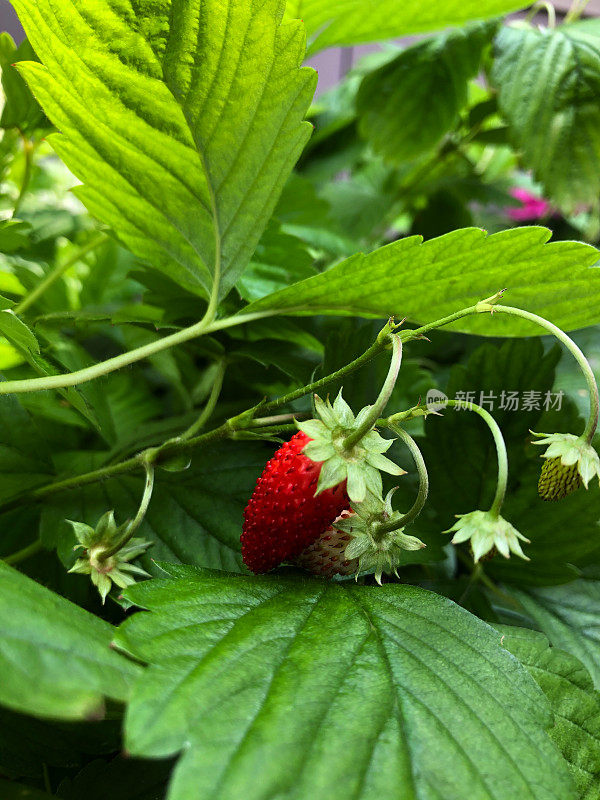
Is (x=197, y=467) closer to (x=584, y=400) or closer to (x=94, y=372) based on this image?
(x=94, y=372)

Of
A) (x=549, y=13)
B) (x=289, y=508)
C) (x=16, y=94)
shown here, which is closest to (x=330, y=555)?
(x=289, y=508)

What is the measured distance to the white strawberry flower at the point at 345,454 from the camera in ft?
0.88

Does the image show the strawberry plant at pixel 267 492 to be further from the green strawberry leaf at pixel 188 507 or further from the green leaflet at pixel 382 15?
the green leaflet at pixel 382 15

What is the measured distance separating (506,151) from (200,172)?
0.87 metres

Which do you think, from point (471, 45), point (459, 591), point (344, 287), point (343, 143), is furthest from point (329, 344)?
point (343, 143)

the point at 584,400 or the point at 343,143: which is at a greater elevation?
the point at 343,143

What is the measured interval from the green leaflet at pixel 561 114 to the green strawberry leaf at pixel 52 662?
1.80 feet

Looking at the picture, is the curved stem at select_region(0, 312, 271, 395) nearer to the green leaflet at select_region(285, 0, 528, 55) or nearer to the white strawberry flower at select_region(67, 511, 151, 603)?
the white strawberry flower at select_region(67, 511, 151, 603)

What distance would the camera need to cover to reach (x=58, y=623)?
0.21 m

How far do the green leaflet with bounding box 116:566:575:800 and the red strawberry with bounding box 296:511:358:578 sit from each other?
0.02 m

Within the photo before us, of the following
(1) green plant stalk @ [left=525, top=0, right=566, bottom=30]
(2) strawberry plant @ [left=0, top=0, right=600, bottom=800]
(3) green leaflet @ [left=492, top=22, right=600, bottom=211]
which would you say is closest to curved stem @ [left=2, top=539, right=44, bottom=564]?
(2) strawberry plant @ [left=0, top=0, right=600, bottom=800]

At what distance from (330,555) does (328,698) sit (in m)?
0.09

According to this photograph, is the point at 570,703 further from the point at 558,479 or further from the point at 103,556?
the point at 103,556

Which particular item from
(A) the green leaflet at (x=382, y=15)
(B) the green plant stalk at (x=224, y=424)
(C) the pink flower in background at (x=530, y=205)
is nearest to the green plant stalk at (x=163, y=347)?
(B) the green plant stalk at (x=224, y=424)
